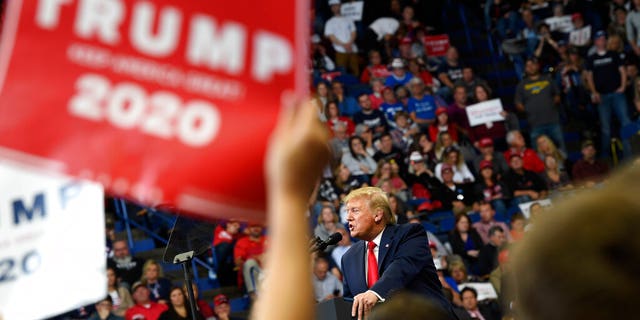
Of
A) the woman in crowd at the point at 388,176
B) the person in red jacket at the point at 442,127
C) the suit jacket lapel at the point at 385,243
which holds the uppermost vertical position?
the suit jacket lapel at the point at 385,243

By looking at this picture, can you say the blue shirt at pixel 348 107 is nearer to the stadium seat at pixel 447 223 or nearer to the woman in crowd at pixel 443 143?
the woman in crowd at pixel 443 143

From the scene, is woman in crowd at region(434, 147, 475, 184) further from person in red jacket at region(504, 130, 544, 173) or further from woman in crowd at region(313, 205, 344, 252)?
woman in crowd at region(313, 205, 344, 252)

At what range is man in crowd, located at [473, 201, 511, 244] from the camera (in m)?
9.17

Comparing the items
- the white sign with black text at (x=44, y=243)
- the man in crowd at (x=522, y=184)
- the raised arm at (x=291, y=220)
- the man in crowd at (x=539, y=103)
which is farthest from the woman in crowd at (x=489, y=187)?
the raised arm at (x=291, y=220)

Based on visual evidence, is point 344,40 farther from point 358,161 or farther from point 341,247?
point 341,247

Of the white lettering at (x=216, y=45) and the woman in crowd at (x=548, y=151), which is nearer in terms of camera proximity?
the white lettering at (x=216, y=45)

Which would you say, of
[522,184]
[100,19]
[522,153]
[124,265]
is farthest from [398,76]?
[100,19]

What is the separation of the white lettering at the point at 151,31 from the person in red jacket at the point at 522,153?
931 cm

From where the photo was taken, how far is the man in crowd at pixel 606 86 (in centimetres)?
1116

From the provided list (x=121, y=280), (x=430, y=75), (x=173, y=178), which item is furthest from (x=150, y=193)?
(x=430, y=75)

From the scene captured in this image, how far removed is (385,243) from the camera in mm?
4793

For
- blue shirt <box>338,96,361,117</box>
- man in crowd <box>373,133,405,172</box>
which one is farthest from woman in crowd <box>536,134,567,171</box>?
blue shirt <box>338,96,361,117</box>

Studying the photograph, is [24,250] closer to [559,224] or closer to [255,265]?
[559,224]

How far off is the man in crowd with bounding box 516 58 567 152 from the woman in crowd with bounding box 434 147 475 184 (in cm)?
125
